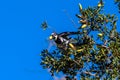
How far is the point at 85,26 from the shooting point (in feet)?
73.0

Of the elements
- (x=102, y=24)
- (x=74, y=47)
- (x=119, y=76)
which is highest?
(x=102, y=24)

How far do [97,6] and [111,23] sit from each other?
1163 mm

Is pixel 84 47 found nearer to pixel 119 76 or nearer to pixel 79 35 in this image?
pixel 79 35

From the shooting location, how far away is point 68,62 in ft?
76.4

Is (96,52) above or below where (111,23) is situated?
below

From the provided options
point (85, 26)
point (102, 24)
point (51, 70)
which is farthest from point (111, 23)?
point (51, 70)

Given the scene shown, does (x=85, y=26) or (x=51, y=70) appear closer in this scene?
(x=85, y=26)

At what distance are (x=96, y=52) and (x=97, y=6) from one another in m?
2.54

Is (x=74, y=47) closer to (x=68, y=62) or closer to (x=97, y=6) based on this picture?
(x=68, y=62)

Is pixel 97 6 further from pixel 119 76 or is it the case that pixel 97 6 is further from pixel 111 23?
pixel 119 76

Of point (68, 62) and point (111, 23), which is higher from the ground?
point (111, 23)

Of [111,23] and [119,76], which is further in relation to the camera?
[111,23]

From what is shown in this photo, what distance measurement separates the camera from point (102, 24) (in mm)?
23406

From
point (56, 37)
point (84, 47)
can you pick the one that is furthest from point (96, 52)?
point (56, 37)
